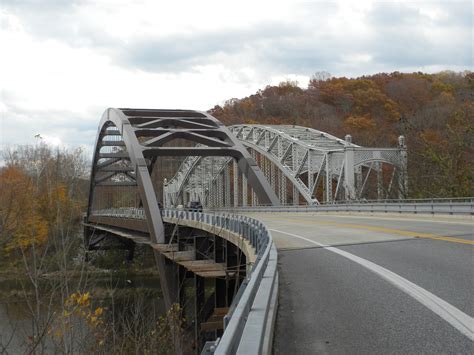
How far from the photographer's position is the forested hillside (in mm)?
35781

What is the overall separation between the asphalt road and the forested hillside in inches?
956

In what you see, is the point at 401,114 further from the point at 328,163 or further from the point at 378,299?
the point at 378,299

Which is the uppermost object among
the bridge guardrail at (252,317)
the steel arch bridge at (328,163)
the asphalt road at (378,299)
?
the steel arch bridge at (328,163)

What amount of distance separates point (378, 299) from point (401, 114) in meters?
64.7

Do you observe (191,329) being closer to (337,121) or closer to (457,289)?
(457,289)

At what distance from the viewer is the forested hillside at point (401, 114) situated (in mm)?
35781

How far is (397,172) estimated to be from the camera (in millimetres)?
39906

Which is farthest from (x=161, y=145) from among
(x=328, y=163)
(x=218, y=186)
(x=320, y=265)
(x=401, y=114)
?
(x=401, y=114)

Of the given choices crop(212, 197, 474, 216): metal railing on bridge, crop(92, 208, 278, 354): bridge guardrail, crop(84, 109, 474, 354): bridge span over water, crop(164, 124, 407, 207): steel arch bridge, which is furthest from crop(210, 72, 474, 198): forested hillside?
crop(92, 208, 278, 354): bridge guardrail

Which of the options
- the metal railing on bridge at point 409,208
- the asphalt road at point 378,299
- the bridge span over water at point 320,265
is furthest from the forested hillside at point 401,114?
the asphalt road at point 378,299

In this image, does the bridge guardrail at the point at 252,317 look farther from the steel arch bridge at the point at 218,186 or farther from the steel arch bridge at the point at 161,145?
the steel arch bridge at the point at 161,145

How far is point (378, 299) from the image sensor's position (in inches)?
276

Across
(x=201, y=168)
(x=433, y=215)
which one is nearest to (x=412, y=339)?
(x=433, y=215)

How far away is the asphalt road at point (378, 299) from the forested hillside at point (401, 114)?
2429 centimetres
